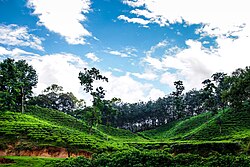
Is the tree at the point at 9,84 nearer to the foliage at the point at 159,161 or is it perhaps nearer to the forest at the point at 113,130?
the forest at the point at 113,130

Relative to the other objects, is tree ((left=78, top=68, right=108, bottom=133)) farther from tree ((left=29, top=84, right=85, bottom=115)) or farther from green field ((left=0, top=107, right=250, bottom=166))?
tree ((left=29, top=84, right=85, bottom=115))

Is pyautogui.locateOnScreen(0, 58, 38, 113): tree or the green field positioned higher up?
pyautogui.locateOnScreen(0, 58, 38, 113): tree

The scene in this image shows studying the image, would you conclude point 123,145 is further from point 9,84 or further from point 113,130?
point 113,130

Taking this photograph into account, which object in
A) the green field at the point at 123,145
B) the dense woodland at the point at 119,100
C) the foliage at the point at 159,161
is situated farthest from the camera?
the dense woodland at the point at 119,100

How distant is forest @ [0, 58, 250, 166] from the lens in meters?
23.6

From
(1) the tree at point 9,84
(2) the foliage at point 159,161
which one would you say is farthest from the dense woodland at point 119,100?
(2) the foliage at point 159,161

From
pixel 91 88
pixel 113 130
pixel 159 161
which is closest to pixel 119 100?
pixel 91 88

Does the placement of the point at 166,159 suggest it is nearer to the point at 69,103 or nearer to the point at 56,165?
the point at 56,165

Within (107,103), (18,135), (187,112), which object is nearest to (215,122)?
(107,103)

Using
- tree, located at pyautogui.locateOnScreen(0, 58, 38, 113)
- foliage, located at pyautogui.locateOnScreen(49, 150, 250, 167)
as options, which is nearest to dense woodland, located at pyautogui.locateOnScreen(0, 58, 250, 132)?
tree, located at pyautogui.locateOnScreen(0, 58, 38, 113)

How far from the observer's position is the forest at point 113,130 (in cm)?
2358

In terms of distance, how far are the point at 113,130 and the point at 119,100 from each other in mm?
32533

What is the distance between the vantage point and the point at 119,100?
7331cm

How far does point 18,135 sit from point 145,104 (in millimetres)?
105903
